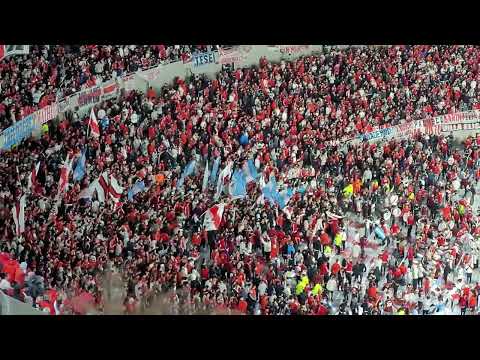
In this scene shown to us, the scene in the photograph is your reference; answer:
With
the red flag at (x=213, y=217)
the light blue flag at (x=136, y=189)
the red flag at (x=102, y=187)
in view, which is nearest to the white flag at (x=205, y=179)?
the red flag at (x=213, y=217)

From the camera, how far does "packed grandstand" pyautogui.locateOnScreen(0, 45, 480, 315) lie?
33.9 feet

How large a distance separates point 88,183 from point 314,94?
2993 mm

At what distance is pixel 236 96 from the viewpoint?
1063 centimetres

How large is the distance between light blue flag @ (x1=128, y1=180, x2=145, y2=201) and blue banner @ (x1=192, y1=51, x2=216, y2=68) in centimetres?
159

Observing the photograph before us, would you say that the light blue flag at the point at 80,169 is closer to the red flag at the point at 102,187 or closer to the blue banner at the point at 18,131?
the red flag at the point at 102,187

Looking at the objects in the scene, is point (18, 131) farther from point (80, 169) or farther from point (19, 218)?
point (19, 218)

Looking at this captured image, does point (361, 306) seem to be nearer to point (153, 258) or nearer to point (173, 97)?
point (153, 258)

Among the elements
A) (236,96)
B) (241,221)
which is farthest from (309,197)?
(236,96)

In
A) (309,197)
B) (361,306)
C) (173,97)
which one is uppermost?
(173,97)

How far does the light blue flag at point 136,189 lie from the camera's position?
34.1 feet

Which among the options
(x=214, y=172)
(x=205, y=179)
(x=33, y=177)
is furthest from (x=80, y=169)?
(x=214, y=172)

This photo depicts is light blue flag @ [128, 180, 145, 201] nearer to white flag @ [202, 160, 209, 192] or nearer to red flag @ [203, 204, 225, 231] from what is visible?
white flag @ [202, 160, 209, 192]

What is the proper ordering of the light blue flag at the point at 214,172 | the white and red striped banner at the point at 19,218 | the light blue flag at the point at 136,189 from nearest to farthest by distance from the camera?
the white and red striped banner at the point at 19,218 < the light blue flag at the point at 136,189 < the light blue flag at the point at 214,172

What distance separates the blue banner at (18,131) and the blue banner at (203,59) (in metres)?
2.08
